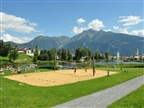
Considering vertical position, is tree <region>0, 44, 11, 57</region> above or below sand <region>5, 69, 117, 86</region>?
above

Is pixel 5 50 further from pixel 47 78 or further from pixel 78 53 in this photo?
pixel 47 78

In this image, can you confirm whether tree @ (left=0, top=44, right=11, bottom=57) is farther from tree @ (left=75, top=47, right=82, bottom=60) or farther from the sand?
the sand

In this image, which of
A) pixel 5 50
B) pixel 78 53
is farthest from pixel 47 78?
pixel 78 53

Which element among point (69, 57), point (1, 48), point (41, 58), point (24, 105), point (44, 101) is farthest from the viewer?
point (69, 57)

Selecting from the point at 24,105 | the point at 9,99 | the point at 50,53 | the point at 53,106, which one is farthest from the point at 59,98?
the point at 50,53

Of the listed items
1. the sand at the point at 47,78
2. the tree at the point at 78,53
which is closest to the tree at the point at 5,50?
the tree at the point at 78,53

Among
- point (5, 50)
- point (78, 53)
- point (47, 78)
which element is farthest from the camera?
point (78, 53)

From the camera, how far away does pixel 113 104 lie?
34.0ft

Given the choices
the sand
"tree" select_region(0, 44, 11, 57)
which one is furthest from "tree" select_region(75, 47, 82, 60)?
the sand

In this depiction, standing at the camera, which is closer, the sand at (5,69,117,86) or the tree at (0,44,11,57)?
the sand at (5,69,117,86)

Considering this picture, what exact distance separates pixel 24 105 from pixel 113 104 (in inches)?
225

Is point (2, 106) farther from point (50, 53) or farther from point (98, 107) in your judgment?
point (50, 53)

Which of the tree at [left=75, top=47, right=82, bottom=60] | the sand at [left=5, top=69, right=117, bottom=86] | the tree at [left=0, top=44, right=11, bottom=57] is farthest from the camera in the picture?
the tree at [left=75, top=47, right=82, bottom=60]

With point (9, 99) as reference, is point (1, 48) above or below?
above
